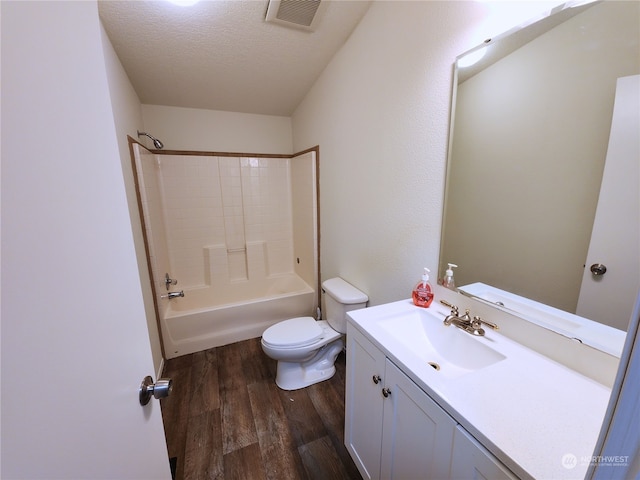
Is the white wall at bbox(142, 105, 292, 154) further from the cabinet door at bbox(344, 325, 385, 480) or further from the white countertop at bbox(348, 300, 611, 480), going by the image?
the white countertop at bbox(348, 300, 611, 480)

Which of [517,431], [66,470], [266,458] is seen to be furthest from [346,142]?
[266,458]

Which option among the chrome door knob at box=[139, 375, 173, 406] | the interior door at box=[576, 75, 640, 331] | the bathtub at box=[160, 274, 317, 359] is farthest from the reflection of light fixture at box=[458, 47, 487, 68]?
the bathtub at box=[160, 274, 317, 359]

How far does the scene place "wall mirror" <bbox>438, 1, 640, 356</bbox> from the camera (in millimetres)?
708

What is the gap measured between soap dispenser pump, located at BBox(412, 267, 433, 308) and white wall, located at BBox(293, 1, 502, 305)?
0.34 feet

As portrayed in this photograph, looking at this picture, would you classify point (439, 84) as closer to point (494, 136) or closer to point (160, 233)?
point (494, 136)

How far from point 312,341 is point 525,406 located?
1.30 m

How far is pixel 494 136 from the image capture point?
1007mm

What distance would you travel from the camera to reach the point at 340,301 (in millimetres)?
1774

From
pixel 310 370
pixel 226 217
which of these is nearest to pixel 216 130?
pixel 226 217

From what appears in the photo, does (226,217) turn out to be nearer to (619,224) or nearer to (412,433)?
(412,433)

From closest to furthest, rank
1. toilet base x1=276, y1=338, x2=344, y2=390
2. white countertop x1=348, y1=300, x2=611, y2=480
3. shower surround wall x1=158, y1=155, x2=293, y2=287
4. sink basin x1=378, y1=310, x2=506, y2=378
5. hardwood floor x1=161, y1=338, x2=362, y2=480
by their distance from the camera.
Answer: white countertop x1=348, y1=300, x2=611, y2=480 → sink basin x1=378, y1=310, x2=506, y2=378 → hardwood floor x1=161, y1=338, x2=362, y2=480 → toilet base x1=276, y1=338, x2=344, y2=390 → shower surround wall x1=158, y1=155, x2=293, y2=287

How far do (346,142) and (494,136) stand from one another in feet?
3.33

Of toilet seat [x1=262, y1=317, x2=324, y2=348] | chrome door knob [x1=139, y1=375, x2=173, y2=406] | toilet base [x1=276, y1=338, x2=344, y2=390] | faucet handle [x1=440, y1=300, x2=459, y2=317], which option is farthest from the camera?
toilet base [x1=276, y1=338, x2=344, y2=390]

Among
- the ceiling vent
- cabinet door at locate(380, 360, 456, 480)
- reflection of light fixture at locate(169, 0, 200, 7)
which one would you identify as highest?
the ceiling vent
